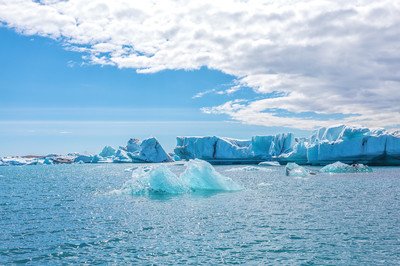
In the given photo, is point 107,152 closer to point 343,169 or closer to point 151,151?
point 151,151

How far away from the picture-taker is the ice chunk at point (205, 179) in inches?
1345

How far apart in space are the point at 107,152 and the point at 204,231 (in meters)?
122

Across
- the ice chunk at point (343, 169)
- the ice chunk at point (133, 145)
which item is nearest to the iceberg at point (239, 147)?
the ice chunk at point (343, 169)

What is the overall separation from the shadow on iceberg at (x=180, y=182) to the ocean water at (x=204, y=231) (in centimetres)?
443

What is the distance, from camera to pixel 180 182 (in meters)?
33.4

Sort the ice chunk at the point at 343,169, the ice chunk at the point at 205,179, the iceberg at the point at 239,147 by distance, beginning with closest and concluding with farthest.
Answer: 1. the ice chunk at the point at 205,179
2. the ice chunk at the point at 343,169
3. the iceberg at the point at 239,147

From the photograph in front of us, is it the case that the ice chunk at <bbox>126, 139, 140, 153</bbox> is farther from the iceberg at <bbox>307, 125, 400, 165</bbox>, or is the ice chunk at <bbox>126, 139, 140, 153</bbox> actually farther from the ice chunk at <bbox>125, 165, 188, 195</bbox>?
the ice chunk at <bbox>125, 165, 188, 195</bbox>

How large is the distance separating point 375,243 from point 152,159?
95853 millimetres

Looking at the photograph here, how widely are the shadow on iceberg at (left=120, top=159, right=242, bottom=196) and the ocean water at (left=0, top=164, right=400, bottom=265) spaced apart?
4434mm

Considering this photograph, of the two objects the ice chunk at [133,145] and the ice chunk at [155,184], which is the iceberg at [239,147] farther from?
the ice chunk at [155,184]

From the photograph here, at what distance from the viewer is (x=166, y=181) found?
1271 inches

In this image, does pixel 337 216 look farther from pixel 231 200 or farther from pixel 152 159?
pixel 152 159

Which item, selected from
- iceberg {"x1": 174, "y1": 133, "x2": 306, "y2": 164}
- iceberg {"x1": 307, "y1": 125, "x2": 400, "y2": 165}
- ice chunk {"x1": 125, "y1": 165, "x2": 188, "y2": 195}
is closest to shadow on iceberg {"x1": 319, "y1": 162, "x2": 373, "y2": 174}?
iceberg {"x1": 307, "y1": 125, "x2": 400, "y2": 165}

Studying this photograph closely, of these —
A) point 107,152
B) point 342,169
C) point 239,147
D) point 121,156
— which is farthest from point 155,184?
point 107,152
